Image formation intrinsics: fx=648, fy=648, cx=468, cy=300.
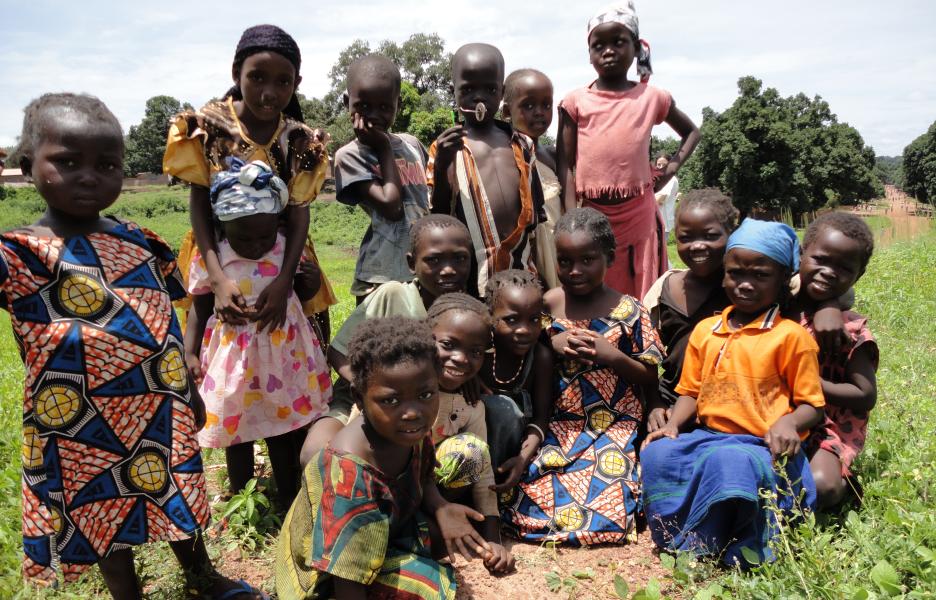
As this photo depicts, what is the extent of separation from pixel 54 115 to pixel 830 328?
2891 millimetres

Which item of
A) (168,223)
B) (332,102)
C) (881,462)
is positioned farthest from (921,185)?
(881,462)

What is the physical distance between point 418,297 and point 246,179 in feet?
2.98

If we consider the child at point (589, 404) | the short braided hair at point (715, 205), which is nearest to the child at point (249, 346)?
the child at point (589, 404)

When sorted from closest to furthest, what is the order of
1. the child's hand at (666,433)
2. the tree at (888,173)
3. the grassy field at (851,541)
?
the grassy field at (851,541) → the child's hand at (666,433) → the tree at (888,173)

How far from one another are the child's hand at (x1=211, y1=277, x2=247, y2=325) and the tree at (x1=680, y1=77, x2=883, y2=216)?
38935 millimetres

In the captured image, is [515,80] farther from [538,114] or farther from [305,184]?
[305,184]

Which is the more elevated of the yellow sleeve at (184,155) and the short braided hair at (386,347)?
the yellow sleeve at (184,155)

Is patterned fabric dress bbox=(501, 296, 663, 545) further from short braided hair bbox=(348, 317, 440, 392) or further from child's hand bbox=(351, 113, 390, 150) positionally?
child's hand bbox=(351, 113, 390, 150)

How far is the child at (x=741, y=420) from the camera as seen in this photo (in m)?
2.46

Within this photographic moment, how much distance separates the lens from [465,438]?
263 cm

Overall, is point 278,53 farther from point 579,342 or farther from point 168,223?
point 168,223

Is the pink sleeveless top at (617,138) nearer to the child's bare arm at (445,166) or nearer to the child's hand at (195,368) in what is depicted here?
the child's bare arm at (445,166)

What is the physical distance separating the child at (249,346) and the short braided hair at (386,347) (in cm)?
78

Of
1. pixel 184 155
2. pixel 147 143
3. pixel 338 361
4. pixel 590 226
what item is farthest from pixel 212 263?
pixel 147 143
